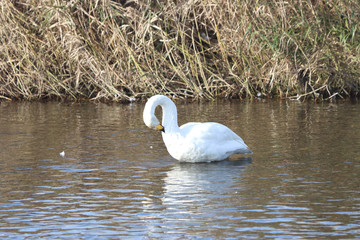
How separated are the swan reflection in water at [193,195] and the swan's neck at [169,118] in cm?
44

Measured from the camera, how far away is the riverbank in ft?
49.1

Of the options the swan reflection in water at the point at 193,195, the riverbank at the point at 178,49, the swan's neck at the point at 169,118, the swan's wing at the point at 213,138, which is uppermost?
the riverbank at the point at 178,49

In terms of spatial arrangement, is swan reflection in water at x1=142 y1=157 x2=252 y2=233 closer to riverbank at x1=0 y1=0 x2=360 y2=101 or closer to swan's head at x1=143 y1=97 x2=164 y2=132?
swan's head at x1=143 y1=97 x2=164 y2=132

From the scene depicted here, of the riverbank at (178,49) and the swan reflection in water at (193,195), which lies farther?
the riverbank at (178,49)

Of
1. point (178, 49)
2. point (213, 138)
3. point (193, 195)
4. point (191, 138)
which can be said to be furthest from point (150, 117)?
point (178, 49)

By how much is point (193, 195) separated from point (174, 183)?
2.19 ft

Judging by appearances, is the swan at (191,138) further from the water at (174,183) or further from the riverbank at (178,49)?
the riverbank at (178,49)

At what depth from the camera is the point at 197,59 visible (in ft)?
51.0

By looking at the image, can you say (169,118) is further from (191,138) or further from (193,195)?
(193,195)

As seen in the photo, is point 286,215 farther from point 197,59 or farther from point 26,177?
point 197,59

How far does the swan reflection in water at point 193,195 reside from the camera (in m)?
6.00

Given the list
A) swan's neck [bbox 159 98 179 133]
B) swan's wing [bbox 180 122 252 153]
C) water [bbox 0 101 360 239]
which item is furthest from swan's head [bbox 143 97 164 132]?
water [bbox 0 101 360 239]

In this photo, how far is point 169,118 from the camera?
28.2 feet

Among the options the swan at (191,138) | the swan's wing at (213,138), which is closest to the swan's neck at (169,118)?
the swan at (191,138)
